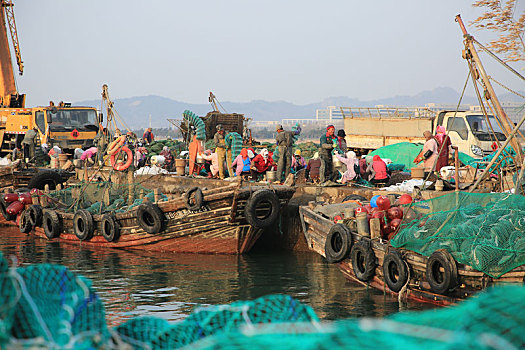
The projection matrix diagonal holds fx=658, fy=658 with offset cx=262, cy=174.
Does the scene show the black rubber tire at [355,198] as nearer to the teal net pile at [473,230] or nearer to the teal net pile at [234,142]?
the teal net pile at [473,230]

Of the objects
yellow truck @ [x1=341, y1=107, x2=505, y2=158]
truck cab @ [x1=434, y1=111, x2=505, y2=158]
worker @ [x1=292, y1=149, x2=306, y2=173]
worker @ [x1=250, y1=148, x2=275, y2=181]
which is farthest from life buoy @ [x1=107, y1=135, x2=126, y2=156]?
truck cab @ [x1=434, y1=111, x2=505, y2=158]

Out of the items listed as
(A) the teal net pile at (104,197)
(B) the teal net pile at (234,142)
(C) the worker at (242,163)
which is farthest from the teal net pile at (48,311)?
(B) the teal net pile at (234,142)

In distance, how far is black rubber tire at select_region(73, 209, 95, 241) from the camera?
1692 centimetres

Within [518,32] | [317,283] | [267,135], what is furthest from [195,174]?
[267,135]

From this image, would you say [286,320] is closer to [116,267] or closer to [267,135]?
[116,267]

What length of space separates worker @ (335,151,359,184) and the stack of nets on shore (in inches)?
493

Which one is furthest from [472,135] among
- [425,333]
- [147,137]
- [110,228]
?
[147,137]

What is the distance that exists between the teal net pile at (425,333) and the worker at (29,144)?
23567 millimetres

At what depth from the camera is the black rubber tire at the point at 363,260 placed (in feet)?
36.9

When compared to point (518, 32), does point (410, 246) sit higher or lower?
lower

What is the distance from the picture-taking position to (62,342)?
13.9 ft

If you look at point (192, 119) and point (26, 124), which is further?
point (26, 124)

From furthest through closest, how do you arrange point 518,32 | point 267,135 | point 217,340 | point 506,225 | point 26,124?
1. point 267,135
2. point 26,124
3. point 518,32
4. point 506,225
5. point 217,340

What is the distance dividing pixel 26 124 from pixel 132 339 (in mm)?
25338
